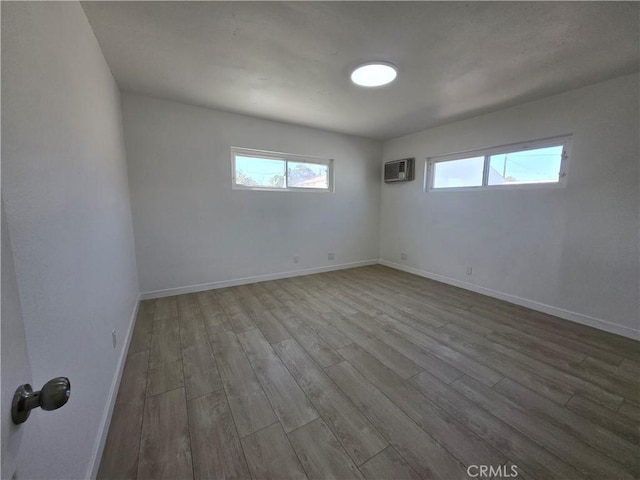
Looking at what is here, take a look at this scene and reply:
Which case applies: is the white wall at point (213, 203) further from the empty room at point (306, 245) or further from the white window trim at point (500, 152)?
the white window trim at point (500, 152)

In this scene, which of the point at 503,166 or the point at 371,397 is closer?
the point at 371,397

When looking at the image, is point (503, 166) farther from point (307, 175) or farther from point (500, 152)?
point (307, 175)

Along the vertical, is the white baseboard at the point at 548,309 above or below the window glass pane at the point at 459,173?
below

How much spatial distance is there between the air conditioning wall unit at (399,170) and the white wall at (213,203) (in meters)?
0.64

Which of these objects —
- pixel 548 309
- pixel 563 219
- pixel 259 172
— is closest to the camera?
pixel 563 219

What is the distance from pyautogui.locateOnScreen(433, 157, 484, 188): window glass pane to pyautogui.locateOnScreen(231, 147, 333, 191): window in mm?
1781

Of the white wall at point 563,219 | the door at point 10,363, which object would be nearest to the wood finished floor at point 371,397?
the white wall at point 563,219

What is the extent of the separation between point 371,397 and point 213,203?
115 inches

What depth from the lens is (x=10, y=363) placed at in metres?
0.41

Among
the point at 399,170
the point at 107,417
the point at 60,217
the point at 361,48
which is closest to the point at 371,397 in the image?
the point at 107,417

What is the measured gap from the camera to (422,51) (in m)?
1.89

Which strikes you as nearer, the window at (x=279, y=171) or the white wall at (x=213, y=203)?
the white wall at (x=213, y=203)

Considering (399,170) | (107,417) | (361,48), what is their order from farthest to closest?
(399,170) → (361,48) → (107,417)

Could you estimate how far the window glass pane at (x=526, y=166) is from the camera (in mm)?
2721
